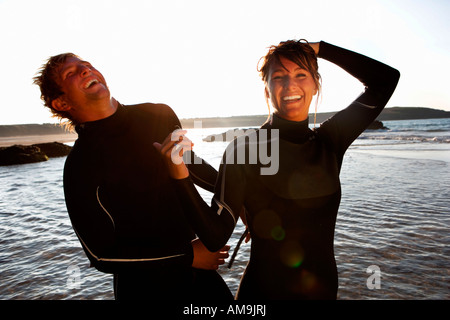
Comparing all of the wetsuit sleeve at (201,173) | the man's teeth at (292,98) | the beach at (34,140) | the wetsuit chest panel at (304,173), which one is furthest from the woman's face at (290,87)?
the beach at (34,140)

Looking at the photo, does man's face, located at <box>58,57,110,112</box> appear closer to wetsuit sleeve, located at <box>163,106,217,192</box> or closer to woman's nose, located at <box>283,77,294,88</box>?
wetsuit sleeve, located at <box>163,106,217,192</box>

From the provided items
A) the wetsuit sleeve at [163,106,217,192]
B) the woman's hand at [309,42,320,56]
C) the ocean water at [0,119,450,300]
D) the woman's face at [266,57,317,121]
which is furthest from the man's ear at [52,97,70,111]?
the ocean water at [0,119,450,300]

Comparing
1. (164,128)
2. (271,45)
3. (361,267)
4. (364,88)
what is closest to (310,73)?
(271,45)

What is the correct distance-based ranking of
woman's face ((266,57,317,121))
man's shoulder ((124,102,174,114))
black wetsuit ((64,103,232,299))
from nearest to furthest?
black wetsuit ((64,103,232,299)) → woman's face ((266,57,317,121)) → man's shoulder ((124,102,174,114))

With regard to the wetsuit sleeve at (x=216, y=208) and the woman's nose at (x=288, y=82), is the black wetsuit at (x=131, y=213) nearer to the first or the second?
the wetsuit sleeve at (x=216, y=208)

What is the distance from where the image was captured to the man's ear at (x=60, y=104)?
7.26ft

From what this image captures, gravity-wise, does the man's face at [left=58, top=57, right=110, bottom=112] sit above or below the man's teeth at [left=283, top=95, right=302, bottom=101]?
above

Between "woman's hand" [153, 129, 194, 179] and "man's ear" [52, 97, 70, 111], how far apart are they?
1076 millimetres

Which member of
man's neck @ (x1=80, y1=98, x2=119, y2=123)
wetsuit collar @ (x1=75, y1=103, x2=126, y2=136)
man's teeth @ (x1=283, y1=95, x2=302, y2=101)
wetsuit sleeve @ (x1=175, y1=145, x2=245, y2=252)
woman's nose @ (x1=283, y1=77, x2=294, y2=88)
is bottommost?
wetsuit sleeve @ (x1=175, y1=145, x2=245, y2=252)

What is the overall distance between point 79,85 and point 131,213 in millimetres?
985

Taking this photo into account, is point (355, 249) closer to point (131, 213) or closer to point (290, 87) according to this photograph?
point (290, 87)

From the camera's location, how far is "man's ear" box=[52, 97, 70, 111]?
2213 millimetres

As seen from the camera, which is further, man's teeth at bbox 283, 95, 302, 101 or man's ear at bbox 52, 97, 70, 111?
man's ear at bbox 52, 97, 70, 111

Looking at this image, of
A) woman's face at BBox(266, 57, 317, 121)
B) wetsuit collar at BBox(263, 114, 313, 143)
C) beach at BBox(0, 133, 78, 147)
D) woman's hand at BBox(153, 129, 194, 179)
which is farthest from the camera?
beach at BBox(0, 133, 78, 147)
